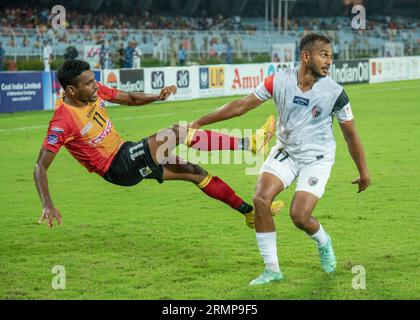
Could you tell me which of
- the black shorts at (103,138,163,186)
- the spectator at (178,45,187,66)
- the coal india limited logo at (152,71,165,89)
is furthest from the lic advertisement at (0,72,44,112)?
the black shorts at (103,138,163,186)

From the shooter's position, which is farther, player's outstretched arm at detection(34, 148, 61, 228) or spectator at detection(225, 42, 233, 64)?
spectator at detection(225, 42, 233, 64)

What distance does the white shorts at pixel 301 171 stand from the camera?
6965mm

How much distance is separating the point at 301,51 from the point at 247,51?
41.3 m

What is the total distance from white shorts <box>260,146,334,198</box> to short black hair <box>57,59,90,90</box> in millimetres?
2069

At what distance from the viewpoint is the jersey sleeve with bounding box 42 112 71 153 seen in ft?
24.6

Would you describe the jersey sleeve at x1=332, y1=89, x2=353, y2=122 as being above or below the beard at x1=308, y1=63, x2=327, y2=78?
below

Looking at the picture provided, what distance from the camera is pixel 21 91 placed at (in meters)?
25.0

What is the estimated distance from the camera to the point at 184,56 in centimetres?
4131

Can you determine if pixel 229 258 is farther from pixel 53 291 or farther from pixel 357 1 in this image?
pixel 357 1

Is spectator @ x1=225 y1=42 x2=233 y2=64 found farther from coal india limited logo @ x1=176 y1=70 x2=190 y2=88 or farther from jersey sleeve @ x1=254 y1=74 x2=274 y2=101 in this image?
jersey sleeve @ x1=254 y1=74 x2=274 y2=101

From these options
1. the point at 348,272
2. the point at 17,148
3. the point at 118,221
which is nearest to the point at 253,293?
the point at 348,272

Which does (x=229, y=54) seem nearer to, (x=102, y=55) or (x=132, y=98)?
(x=102, y=55)

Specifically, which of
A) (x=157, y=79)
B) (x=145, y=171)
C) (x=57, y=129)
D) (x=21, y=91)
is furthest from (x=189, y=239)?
(x=157, y=79)

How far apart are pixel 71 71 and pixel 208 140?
1.50m
